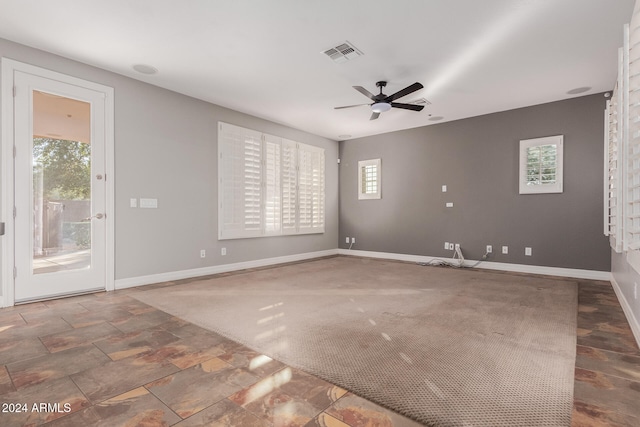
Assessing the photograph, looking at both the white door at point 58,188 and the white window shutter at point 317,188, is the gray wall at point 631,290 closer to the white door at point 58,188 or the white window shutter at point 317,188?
the white window shutter at point 317,188

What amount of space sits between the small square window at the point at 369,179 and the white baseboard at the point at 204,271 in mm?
1798

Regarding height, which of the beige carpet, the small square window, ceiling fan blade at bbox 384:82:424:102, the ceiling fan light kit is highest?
ceiling fan blade at bbox 384:82:424:102

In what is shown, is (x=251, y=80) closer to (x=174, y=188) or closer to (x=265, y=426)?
(x=174, y=188)

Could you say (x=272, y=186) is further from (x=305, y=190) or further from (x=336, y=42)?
(x=336, y=42)

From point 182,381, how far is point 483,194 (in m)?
5.66

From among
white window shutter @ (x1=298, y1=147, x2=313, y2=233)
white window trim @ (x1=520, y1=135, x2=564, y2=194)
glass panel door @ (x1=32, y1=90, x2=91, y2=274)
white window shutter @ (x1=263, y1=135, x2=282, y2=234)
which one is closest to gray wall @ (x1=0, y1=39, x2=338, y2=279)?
glass panel door @ (x1=32, y1=90, x2=91, y2=274)

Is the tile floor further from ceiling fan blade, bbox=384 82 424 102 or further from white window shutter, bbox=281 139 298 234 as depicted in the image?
white window shutter, bbox=281 139 298 234

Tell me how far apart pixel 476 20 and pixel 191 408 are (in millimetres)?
3736

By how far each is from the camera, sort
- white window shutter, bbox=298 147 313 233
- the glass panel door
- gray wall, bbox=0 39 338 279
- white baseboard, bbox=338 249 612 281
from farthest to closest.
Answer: white window shutter, bbox=298 147 313 233 → white baseboard, bbox=338 249 612 281 → gray wall, bbox=0 39 338 279 → the glass panel door

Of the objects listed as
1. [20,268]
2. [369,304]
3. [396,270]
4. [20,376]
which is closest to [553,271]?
[396,270]

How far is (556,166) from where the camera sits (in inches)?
203

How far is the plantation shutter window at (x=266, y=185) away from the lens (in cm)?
546

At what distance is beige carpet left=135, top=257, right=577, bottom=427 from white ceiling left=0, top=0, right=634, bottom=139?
277 cm

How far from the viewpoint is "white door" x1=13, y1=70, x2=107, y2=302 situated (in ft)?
11.3
